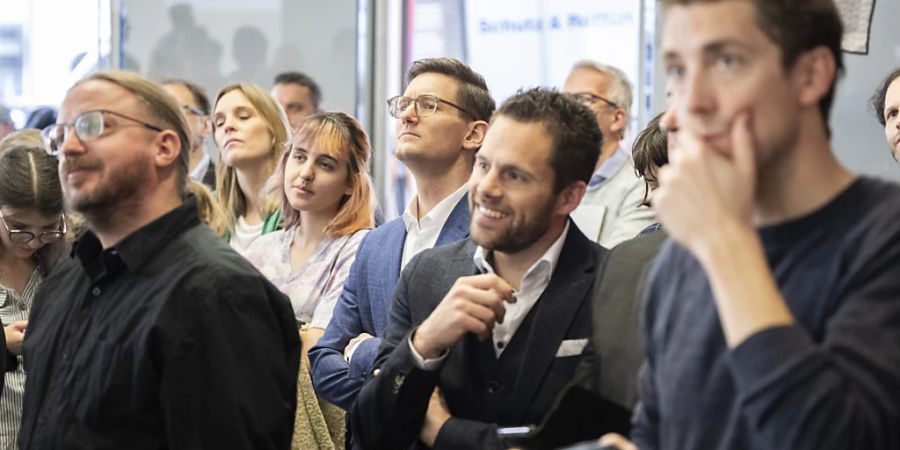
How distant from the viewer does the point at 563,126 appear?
2783mm

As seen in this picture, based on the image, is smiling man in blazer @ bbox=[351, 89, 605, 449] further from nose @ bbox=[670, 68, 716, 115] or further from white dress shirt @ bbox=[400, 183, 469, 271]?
nose @ bbox=[670, 68, 716, 115]

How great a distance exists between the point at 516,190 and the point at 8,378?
166 cm

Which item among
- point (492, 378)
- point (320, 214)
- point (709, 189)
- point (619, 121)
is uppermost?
point (709, 189)

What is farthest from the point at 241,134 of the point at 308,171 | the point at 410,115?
the point at 410,115

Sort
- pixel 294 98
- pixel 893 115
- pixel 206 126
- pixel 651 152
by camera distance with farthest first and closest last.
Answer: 1. pixel 294 98
2. pixel 206 126
3. pixel 893 115
4. pixel 651 152

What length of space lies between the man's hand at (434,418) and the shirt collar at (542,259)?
0.30 m

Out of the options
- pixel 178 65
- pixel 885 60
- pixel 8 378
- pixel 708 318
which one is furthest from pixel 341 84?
pixel 708 318

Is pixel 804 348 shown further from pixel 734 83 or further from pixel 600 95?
pixel 600 95

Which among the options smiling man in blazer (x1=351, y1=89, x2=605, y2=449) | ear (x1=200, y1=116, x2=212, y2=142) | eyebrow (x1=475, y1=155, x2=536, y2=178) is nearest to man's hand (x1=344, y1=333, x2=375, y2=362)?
smiling man in blazer (x1=351, y1=89, x2=605, y2=449)

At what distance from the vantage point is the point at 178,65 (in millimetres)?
7293

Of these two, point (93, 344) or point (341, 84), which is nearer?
point (93, 344)

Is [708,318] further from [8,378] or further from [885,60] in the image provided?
[885,60]

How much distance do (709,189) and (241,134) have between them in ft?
11.8

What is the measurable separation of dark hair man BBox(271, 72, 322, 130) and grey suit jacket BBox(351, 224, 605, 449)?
159 inches
